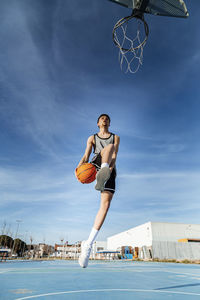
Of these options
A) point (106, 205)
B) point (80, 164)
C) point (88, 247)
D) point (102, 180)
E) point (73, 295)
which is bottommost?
point (73, 295)

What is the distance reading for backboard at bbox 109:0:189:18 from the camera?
4.60m

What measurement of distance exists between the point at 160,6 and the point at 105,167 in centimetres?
420

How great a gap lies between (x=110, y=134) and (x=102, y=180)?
868 mm

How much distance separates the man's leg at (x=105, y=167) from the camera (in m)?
2.88

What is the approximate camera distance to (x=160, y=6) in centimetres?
479

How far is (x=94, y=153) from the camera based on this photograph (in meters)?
3.48

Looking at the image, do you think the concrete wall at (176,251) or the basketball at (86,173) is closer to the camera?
the basketball at (86,173)

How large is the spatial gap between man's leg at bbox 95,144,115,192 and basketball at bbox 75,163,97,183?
278 mm

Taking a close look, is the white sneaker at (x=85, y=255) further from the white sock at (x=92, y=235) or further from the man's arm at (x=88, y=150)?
the man's arm at (x=88, y=150)

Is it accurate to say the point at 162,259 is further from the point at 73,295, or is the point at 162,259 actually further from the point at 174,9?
the point at 174,9

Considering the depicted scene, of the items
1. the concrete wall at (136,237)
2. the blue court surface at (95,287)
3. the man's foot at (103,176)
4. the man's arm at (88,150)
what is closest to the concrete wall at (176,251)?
the concrete wall at (136,237)

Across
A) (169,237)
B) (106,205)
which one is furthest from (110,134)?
(169,237)

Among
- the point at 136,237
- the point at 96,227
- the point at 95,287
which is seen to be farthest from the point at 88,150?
the point at 136,237

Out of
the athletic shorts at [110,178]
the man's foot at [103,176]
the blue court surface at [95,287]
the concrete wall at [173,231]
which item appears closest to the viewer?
the man's foot at [103,176]
